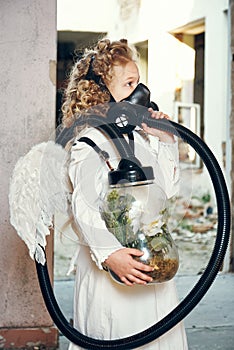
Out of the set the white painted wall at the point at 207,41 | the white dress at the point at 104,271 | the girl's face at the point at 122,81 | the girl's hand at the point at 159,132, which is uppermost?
the white painted wall at the point at 207,41

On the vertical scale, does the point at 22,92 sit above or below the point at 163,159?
above

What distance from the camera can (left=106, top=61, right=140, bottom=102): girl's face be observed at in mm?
2674

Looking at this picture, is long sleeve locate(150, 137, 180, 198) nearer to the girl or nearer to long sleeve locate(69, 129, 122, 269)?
the girl

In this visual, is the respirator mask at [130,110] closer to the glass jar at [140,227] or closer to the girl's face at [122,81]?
the girl's face at [122,81]

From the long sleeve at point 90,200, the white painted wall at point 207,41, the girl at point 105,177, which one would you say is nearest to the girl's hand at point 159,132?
the girl at point 105,177

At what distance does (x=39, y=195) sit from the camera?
2736mm

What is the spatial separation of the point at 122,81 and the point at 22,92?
4.15 feet

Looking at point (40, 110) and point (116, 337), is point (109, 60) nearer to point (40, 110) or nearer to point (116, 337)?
point (116, 337)

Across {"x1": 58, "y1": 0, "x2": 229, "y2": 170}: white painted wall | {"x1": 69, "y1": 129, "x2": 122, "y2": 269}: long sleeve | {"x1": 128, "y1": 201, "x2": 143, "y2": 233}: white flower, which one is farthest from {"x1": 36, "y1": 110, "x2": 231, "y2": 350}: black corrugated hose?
{"x1": 58, "y1": 0, "x2": 229, "y2": 170}: white painted wall

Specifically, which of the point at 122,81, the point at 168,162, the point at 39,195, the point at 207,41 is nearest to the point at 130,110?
the point at 122,81

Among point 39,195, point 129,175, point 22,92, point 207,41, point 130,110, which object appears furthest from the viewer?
point 207,41

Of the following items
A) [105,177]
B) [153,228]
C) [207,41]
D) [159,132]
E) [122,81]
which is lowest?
[153,228]

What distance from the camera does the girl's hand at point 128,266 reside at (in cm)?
247

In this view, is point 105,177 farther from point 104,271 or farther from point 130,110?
point 104,271
